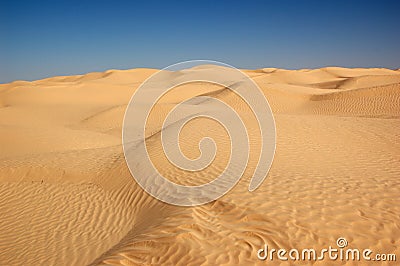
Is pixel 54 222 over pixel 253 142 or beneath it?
beneath

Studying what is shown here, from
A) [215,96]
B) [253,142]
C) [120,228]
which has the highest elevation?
[215,96]

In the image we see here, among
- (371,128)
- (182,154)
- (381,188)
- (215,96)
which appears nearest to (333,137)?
(371,128)

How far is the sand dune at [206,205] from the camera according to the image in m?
4.16

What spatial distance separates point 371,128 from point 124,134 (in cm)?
1298

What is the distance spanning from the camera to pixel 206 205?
5.31 meters

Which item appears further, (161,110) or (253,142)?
(161,110)

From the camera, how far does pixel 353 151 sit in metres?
8.59

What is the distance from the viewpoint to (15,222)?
6617mm

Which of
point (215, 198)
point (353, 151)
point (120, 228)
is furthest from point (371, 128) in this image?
point (120, 228)

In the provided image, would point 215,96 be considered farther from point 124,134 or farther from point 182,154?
point 182,154

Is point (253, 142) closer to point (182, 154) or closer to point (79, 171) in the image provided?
point (182, 154)

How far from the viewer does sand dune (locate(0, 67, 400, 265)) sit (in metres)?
4.16

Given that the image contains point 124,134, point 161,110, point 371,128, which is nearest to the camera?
point 371,128

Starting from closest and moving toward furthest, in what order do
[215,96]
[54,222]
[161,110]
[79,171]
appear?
[54,222]
[79,171]
[161,110]
[215,96]
